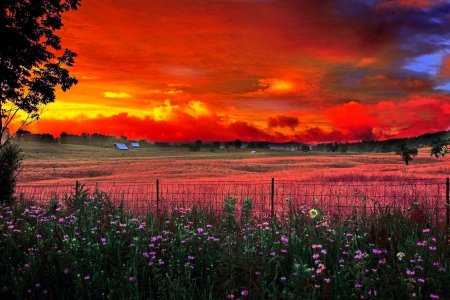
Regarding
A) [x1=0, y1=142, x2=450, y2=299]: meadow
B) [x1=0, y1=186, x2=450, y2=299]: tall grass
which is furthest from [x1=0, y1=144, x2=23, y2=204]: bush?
[x1=0, y1=186, x2=450, y2=299]: tall grass

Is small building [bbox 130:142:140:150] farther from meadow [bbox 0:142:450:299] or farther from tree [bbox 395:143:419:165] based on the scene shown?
meadow [bbox 0:142:450:299]

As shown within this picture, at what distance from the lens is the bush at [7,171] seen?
52.4ft

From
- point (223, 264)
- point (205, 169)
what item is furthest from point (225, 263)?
point (205, 169)

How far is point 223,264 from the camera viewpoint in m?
→ 6.45

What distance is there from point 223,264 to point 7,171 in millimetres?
13193

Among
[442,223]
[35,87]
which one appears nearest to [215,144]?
[35,87]

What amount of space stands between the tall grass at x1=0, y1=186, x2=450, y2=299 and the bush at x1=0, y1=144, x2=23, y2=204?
8.28 meters

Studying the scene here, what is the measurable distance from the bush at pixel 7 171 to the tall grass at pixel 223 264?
8.28 meters

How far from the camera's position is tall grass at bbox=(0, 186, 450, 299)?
573 cm

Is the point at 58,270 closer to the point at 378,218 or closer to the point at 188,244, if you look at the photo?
the point at 188,244

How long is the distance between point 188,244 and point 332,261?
2.52 meters

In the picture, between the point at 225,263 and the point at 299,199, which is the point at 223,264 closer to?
the point at 225,263

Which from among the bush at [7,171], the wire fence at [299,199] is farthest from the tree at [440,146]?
the bush at [7,171]

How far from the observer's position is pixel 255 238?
7.92 meters
